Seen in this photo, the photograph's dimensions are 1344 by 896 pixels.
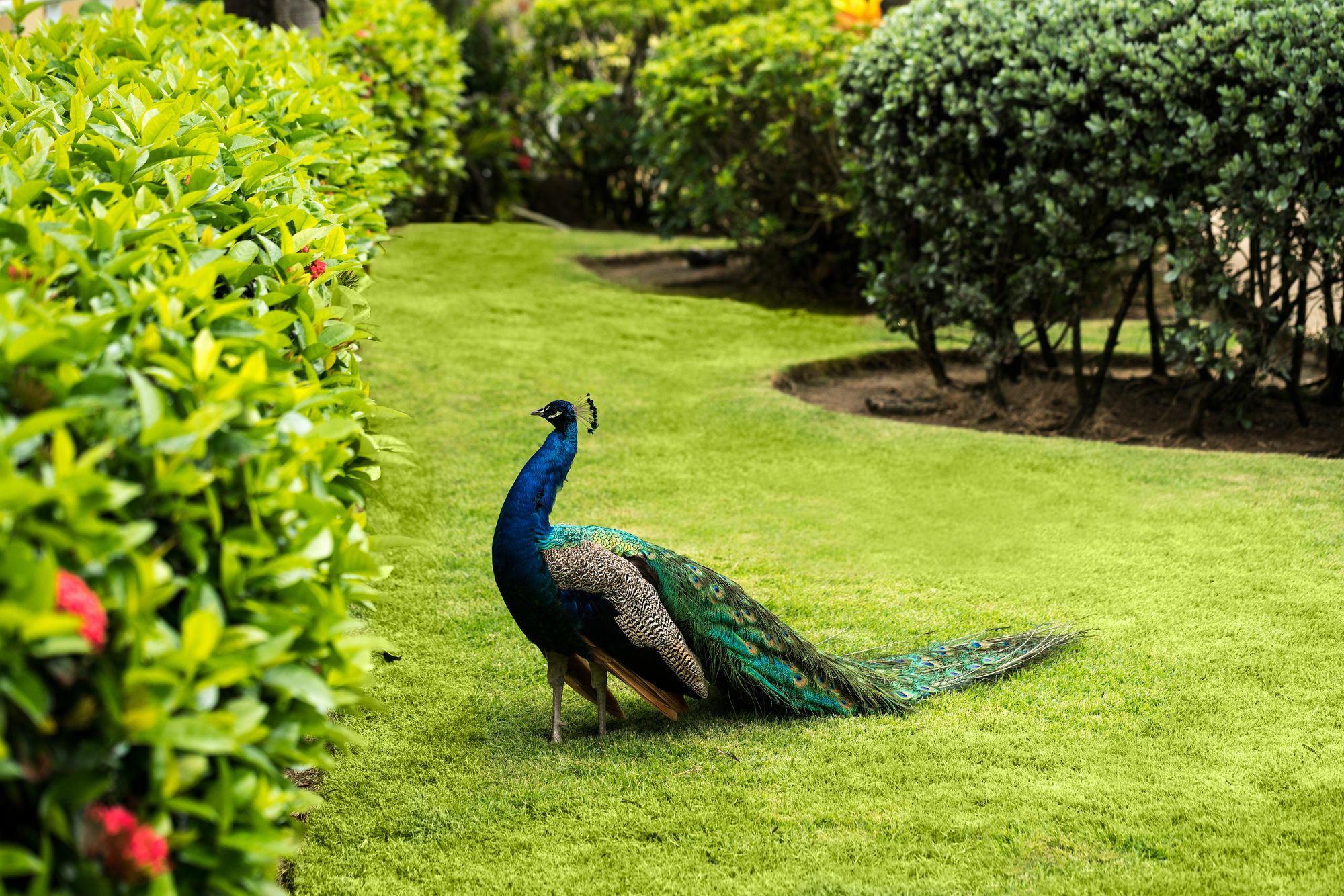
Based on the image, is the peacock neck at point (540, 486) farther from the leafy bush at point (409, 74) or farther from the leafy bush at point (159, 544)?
the leafy bush at point (409, 74)

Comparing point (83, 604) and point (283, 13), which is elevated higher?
point (283, 13)

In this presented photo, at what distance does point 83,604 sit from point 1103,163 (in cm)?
601

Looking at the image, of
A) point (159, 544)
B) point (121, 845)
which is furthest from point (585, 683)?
point (121, 845)

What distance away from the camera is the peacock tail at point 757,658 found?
3.41 meters

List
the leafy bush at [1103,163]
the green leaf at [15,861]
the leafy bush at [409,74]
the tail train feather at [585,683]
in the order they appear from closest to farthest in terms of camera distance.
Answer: the green leaf at [15,861] → the tail train feather at [585,683] → the leafy bush at [1103,163] → the leafy bush at [409,74]

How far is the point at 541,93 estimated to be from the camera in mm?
14461

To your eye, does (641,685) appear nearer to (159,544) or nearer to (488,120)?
(159,544)

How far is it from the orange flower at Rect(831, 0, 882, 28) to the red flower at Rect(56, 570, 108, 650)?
964cm

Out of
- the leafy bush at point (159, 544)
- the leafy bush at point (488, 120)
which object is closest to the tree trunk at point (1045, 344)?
the leafy bush at point (159, 544)

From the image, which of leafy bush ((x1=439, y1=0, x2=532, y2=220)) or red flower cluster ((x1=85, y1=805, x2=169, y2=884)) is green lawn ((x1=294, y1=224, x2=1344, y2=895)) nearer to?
red flower cluster ((x1=85, y1=805, x2=169, y2=884))

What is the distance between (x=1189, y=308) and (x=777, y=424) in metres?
2.42

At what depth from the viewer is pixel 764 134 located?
32.5 ft

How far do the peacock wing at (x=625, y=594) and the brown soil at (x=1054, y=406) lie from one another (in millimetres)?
4262

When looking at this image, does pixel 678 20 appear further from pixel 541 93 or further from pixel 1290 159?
pixel 1290 159
